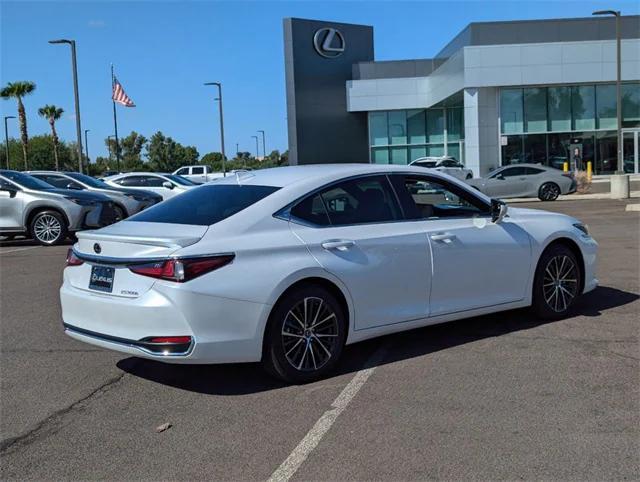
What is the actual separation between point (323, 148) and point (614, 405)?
4733 centimetres

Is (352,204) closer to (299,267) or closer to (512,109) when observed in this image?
(299,267)

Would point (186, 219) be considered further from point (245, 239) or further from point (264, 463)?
point (264, 463)

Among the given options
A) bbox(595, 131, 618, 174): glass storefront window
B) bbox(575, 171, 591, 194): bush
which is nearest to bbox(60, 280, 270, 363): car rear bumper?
bbox(575, 171, 591, 194): bush

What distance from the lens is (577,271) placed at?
677 centimetres

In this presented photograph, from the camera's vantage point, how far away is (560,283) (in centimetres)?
663

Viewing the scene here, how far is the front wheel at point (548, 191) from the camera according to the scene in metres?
25.1

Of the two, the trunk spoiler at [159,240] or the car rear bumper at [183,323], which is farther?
the trunk spoiler at [159,240]

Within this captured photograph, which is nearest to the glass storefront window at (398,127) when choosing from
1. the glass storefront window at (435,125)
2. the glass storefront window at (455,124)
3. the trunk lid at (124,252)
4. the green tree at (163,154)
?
the glass storefront window at (435,125)

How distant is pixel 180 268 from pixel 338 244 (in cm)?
128

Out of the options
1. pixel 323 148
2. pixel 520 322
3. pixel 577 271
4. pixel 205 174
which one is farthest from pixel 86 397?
pixel 323 148

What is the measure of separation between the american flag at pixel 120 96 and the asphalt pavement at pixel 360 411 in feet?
122

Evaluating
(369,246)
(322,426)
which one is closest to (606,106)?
(369,246)

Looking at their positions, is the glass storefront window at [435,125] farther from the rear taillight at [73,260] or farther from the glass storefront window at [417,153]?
the rear taillight at [73,260]


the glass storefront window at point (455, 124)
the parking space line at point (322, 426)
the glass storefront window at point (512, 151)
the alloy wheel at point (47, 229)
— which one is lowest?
the parking space line at point (322, 426)
